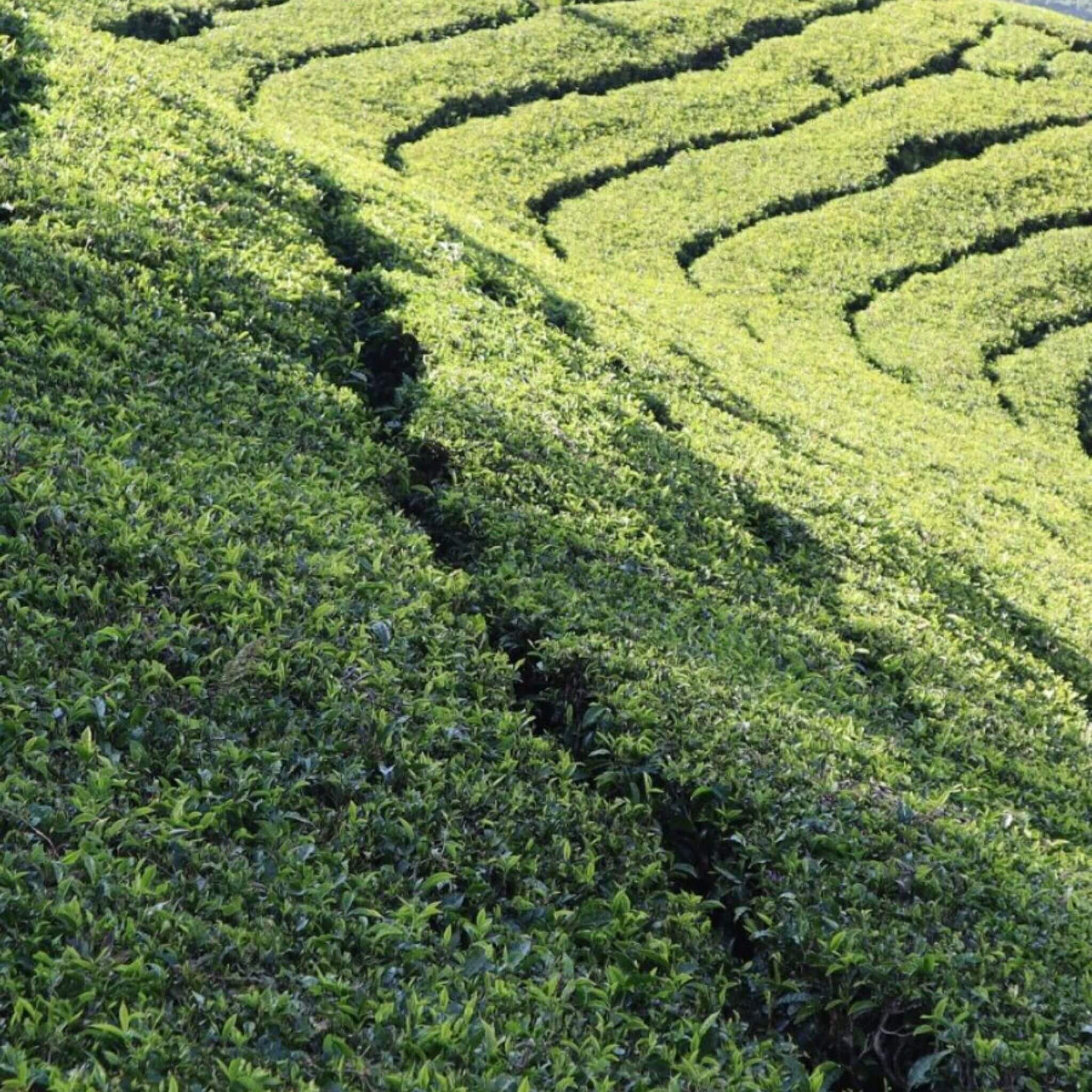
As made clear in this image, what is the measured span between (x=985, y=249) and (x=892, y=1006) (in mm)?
26963

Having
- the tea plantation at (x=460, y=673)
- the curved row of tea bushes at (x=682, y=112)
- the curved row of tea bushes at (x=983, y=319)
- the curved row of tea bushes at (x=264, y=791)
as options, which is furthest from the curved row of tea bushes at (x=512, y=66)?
the curved row of tea bushes at (x=264, y=791)

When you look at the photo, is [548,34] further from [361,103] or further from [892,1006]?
[892,1006]

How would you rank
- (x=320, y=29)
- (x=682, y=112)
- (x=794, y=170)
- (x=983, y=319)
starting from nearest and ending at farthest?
(x=983, y=319)
(x=794, y=170)
(x=682, y=112)
(x=320, y=29)

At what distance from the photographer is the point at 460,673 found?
24.9 feet

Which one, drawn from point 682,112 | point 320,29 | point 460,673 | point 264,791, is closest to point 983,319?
point 682,112

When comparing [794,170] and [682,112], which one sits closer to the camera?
[794,170]

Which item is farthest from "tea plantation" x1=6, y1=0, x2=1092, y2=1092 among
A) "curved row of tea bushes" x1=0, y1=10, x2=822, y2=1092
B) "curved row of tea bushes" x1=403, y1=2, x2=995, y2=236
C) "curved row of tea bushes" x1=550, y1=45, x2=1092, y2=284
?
"curved row of tea bushes" x1=403, y1=2, x2=995, y2=236

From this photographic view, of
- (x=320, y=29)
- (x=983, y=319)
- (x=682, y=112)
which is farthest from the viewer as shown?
(x=320, y=29)

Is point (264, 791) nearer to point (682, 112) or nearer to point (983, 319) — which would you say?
point (983, 319)

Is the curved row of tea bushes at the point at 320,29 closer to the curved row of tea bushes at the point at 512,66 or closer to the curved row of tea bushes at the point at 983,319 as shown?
the curved row of tea bushes at the point at 512,66

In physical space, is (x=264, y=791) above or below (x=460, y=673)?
above

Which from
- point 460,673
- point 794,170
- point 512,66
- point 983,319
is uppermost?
point 512,66

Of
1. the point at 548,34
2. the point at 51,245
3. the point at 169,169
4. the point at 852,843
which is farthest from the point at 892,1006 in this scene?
the point at 548,34

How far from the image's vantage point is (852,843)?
7.14 meters
